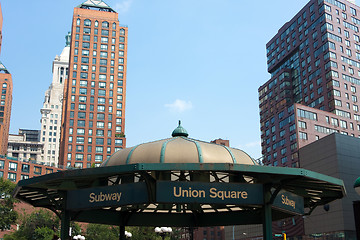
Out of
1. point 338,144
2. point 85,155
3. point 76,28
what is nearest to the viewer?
point 338,144

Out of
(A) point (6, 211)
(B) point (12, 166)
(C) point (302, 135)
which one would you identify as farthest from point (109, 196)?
(B) point (12, 166)

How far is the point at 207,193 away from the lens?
17.8 meters

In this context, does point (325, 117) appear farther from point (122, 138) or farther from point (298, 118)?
point (122, 138)

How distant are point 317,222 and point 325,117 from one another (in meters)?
36.9

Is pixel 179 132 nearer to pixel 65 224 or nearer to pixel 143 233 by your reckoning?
pixel 65 224

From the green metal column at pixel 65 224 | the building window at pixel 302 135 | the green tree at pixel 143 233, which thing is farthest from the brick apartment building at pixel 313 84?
the green metal column at pixel 65 224

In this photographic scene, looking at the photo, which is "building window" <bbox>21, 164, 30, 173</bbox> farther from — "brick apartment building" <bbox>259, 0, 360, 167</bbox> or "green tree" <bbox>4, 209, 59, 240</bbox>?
"brick apartment building" <bbox>259, 0, 360, 167</bbox>

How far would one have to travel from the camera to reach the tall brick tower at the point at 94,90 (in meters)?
153

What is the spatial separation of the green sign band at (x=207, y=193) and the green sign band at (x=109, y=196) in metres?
0.77

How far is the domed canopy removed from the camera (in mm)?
19562

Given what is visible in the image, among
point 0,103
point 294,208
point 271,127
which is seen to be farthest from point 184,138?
point 0,103

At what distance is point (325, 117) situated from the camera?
128500mm

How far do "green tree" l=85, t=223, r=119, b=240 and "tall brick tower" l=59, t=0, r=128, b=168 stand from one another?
207ft

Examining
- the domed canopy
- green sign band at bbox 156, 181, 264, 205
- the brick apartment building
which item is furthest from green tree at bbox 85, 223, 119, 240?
green sign band at bbox 156, 181, 264, 205
